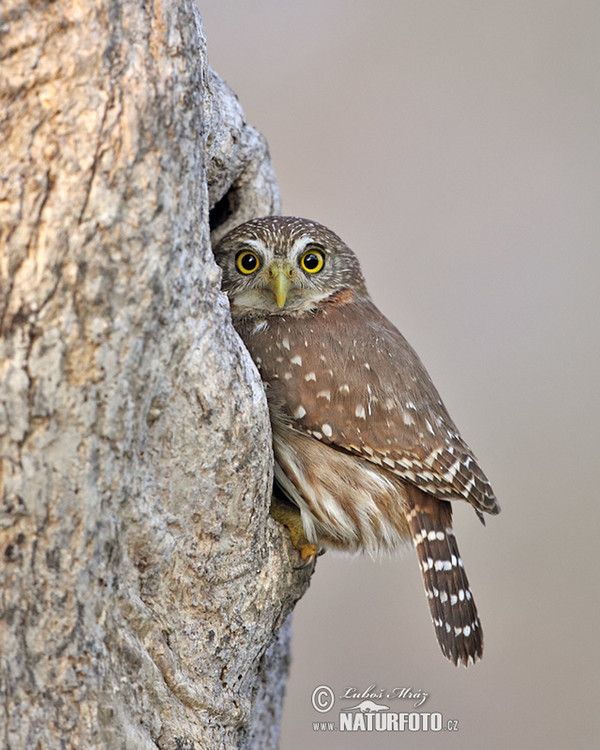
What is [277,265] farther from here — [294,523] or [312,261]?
[294,523]

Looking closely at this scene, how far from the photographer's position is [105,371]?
1583 mm

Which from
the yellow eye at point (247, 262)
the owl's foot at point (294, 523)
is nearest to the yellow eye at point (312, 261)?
the yellow eye at point (247, 262)

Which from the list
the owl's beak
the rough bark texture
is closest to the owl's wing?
the owl's beak

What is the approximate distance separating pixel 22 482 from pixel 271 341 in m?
1.01

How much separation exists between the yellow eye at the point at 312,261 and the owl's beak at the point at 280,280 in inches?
Result: 3.1

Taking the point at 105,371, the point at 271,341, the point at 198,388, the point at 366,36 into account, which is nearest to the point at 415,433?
the point at 271,341

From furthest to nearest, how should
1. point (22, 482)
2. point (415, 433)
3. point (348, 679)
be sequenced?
point (348, 679) → point (415, 433) → point (22, 482)

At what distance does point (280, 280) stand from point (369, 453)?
0.59m

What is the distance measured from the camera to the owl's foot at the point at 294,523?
2342 millimetres

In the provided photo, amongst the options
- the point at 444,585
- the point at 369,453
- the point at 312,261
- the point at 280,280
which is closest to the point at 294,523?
the point at 369,453

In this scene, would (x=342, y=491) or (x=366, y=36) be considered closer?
(x=342, y=491)

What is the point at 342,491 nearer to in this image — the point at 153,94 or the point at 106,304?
the point at 106,304

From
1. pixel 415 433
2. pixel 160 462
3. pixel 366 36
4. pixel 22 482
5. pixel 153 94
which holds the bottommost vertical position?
pixel 22 482

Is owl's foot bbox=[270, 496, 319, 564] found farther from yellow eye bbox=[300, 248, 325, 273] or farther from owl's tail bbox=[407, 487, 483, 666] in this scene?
yellow eye bbox=[300, 248, 325, 273]
